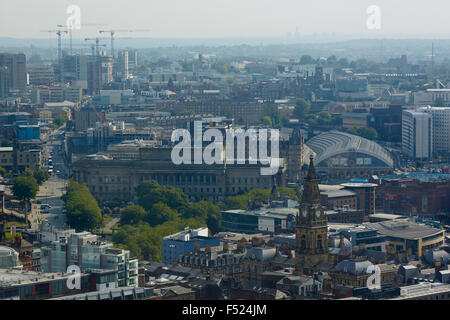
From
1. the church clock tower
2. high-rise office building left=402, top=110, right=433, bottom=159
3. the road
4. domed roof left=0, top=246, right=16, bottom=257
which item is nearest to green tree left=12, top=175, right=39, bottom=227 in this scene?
the road

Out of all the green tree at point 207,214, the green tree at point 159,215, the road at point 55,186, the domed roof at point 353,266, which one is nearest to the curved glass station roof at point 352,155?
the road at point 55,186

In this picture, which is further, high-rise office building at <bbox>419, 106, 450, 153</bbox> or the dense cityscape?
high-rise office building at <bbox>419, 106, 450, 153</bbox>

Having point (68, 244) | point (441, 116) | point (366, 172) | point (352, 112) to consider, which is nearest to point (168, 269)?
point (68, 244)

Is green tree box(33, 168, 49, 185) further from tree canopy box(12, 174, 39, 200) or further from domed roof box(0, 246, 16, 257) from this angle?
domed roof box(0, 246, 16, 257)

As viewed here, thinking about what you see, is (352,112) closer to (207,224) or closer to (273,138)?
(273,138)

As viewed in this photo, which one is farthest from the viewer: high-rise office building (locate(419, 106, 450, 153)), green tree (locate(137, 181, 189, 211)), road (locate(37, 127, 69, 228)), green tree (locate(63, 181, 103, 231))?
high-rise office building (locate(419, 106, 450, 153))

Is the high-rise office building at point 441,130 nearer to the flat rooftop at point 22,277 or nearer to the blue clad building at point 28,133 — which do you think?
the blue clad building at point 28,133
